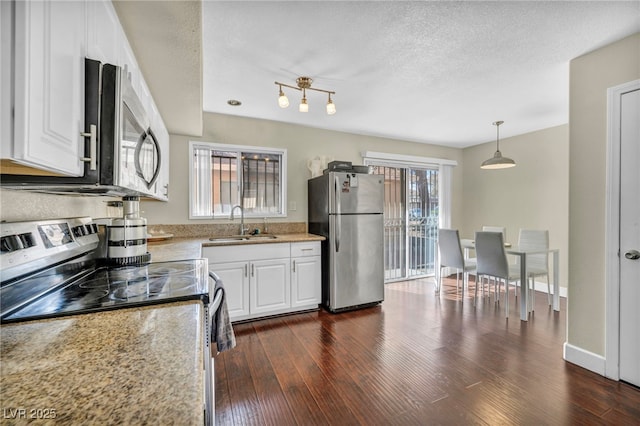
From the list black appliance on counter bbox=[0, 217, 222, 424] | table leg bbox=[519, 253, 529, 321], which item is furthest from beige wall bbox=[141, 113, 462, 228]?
table leg bbox=[519, 253, 529, 321]

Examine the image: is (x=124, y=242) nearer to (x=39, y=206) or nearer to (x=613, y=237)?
(x=39, y=206)

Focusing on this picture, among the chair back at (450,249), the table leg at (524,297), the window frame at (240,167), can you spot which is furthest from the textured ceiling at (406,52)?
the table leg at (524,297)

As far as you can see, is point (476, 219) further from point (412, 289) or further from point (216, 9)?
point (216, 9)

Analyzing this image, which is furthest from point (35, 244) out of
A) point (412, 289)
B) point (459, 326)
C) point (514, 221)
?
point (514, 221)

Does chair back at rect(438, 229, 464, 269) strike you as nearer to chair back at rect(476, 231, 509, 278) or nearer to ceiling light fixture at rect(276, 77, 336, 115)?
chair back at rect(476, 231, 509, 278)

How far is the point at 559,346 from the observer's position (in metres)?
2.35

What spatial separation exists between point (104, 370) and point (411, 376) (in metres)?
1.94

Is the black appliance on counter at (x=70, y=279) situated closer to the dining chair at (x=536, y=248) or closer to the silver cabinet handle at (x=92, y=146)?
the silver cabinet handle at (x=92, y=146)

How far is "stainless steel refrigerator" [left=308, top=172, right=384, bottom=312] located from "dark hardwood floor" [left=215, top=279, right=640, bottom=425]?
36cm

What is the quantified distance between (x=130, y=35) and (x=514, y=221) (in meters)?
5.03

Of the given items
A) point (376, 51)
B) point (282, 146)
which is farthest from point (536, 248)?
point (282, 146)

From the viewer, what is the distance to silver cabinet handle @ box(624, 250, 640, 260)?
1.78 meters

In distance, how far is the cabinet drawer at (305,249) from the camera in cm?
312

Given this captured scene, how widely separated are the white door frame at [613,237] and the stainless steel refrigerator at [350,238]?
1.94m
